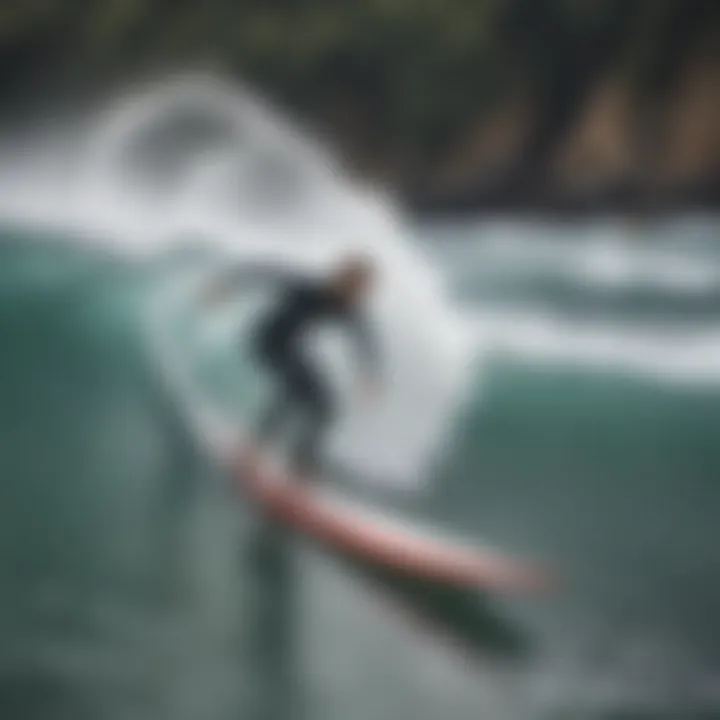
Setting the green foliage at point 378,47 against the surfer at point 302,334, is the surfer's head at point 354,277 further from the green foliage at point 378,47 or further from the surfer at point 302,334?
the green foliage at point 378,47

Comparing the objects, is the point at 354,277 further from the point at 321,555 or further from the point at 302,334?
the point at 321,555

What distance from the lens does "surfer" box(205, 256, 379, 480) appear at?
1.18 metres

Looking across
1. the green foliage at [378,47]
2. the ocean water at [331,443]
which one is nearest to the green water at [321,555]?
the ocean water at [331,443]

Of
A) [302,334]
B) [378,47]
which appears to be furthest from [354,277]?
[378,47]

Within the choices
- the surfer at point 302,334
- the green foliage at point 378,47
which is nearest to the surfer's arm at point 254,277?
the surfer at point 302,334

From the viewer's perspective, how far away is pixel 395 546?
3.79 ft

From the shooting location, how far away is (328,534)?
3.83 ft

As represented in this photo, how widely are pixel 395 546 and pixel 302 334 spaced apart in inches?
8.8

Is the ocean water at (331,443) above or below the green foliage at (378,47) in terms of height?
below

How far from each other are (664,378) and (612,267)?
0.40ft

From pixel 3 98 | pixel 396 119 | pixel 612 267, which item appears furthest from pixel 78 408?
pixel 612 267

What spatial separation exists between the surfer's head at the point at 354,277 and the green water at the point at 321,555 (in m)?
0.08

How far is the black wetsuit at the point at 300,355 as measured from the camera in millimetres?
1183

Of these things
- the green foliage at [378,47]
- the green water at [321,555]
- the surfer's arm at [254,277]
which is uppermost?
the green foliage at [378,47]
